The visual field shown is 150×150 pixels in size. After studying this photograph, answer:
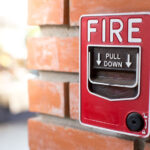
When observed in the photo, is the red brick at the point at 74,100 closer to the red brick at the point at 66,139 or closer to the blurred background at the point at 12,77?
the red brick at the point at 66,139

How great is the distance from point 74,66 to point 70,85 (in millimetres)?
45

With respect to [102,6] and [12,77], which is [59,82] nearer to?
[102,6]

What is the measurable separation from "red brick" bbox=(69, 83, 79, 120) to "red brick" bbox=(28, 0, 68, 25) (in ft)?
0.46

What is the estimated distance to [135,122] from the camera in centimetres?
47

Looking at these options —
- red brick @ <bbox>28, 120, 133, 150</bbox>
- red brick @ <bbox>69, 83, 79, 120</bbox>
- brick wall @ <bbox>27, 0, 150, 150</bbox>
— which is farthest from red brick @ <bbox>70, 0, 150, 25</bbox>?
red brick @ <bbox>28, 120, 133, 150</bbox>

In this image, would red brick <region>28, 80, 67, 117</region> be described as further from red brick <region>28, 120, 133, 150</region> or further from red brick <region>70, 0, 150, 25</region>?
red brick <region>70, 0, 150, 25</region>

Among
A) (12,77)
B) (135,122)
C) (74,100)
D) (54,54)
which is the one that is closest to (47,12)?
(54,54)

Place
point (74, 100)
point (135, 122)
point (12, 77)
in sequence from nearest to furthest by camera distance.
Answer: point (135, 122) < point (74, 100) < point (12, 77)

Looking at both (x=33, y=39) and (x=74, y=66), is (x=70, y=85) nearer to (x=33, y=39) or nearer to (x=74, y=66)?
(x=74, y=66)

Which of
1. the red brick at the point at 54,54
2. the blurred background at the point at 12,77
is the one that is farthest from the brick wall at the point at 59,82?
the blurred background at the point at 12,77

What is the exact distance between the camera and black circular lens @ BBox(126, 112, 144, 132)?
462 millimetres

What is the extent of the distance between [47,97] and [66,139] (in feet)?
0.34

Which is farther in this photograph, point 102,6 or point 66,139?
point 66,139

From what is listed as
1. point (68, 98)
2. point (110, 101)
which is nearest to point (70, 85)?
point (68, 98)
